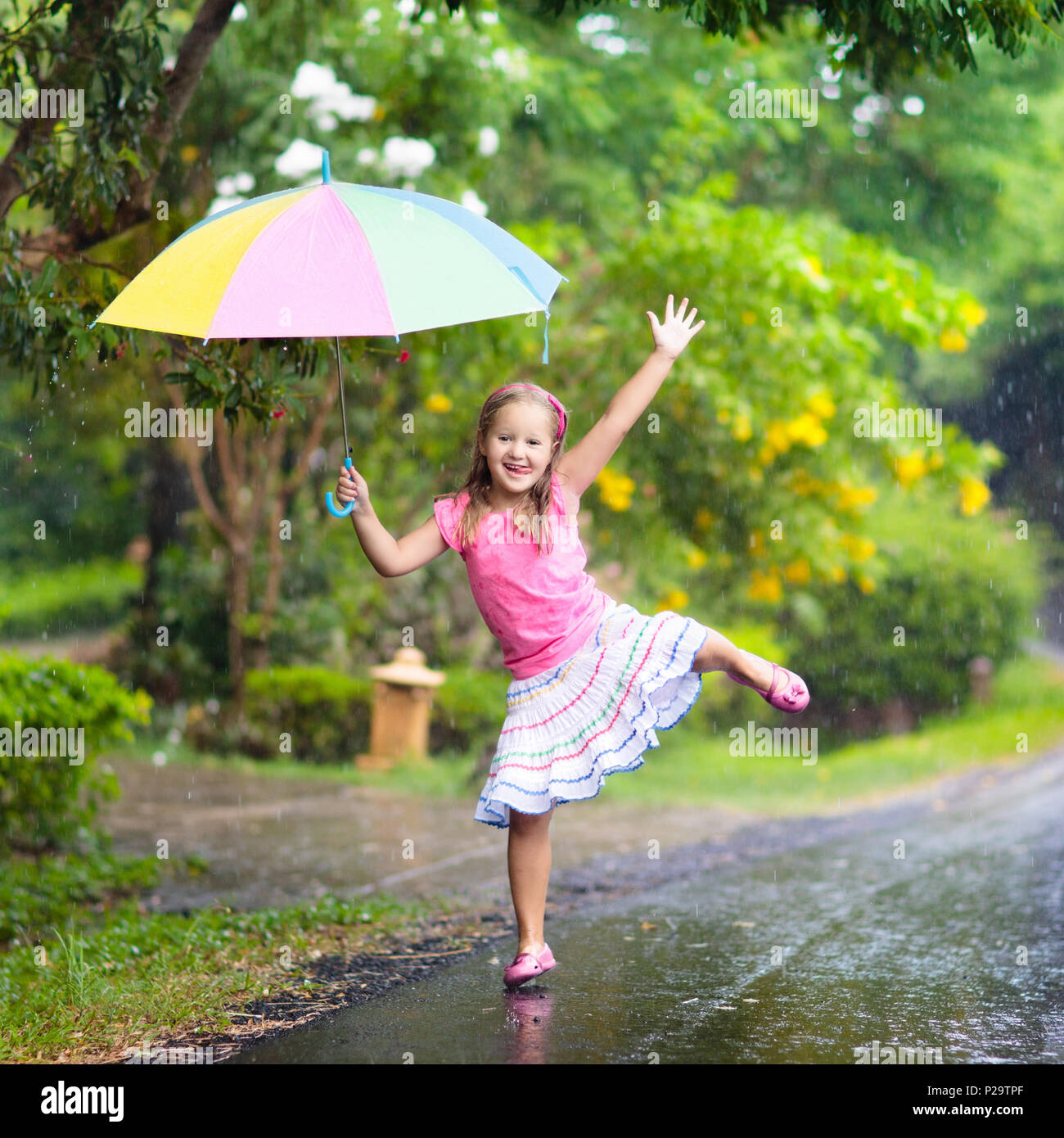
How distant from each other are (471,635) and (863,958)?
8.53m

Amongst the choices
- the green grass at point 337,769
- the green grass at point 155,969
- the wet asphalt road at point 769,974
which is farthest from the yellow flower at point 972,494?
the green grass at point 155,969

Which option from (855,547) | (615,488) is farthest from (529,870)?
(855,547)

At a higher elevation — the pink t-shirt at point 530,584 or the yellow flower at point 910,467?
the yellow flower at point 910,467

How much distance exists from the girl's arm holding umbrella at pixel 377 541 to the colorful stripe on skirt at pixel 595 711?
55cm

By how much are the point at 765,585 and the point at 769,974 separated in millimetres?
5155

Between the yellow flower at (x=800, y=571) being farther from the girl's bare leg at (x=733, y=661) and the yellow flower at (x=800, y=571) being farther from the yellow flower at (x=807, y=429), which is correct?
the girl's bare leg at (x=733, y=661)

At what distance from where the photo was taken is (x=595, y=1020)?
156 inches

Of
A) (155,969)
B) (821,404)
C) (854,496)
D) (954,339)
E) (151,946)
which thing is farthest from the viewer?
(854,496)

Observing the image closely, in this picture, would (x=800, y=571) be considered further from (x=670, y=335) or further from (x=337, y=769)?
(x=670, y=335)

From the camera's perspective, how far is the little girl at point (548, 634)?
419 cm

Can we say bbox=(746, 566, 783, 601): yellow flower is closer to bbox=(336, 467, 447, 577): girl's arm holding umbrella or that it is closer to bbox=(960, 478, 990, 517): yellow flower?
bbox=(960, 478, 990, 517): yellow flower

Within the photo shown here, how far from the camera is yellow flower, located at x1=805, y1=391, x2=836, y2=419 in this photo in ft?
27.7

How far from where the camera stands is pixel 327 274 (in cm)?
400

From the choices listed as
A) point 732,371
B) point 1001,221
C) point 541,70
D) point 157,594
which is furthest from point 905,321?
point 1001,221
